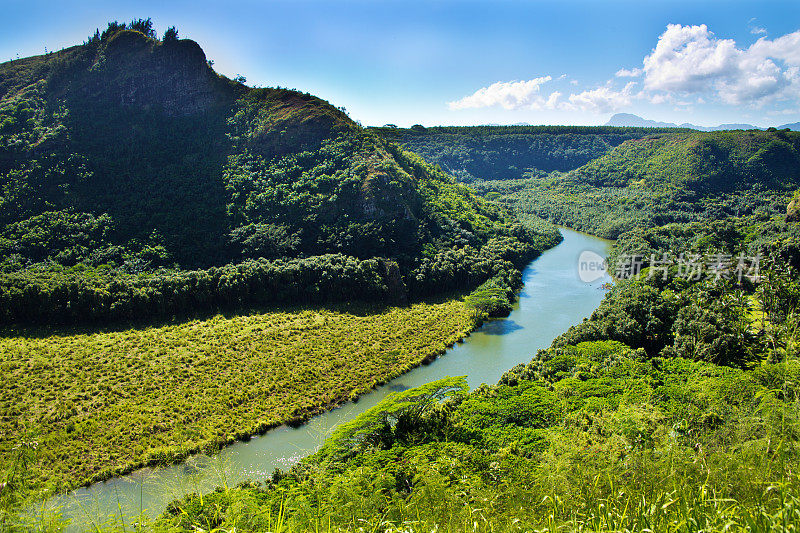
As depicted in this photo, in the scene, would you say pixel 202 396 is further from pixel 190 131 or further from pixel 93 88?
pixel 93 88

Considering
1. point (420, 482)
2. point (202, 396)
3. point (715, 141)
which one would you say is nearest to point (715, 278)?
point (420, 482)

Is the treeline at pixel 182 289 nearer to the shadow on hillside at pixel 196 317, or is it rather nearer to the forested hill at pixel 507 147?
the shadow on hillside at pixel 196 317

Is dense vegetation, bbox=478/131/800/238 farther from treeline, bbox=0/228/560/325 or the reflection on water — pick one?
treeline, bbox=0/228/560/325

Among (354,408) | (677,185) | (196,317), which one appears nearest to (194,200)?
(196,317)

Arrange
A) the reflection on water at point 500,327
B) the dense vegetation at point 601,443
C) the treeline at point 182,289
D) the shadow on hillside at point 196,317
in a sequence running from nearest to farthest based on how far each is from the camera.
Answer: the dense vegetation at point 601,443
the shadow on hillside at point 196,317
the treeline at point 182,289
the reflection on water at point 500,327

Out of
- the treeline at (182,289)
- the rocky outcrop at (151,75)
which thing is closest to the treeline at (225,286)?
the treeline at (182,289)

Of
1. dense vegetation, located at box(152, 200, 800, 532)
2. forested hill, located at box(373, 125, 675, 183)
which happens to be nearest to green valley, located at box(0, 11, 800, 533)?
dense vegetation, located at box(152, 200, 800, 532)
